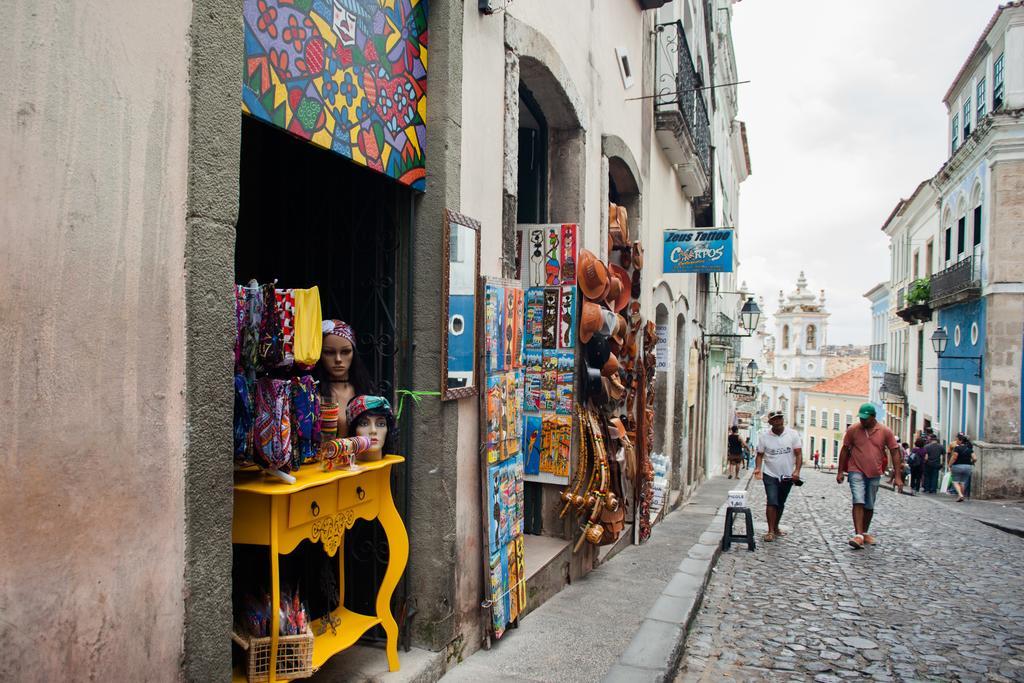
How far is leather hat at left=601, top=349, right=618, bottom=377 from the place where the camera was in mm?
6930

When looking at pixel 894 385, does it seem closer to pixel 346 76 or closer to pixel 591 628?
pixel 591 628

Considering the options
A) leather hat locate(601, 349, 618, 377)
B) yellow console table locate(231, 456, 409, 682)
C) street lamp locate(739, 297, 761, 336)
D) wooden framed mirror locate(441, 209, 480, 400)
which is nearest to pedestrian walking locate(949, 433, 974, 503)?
street lamp locate(739, 297, 761, 336)

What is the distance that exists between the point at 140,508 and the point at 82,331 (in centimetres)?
54

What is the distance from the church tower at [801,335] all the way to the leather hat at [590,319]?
280 ft

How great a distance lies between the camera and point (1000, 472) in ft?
63.1

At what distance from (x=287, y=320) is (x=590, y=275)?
12.8 ft

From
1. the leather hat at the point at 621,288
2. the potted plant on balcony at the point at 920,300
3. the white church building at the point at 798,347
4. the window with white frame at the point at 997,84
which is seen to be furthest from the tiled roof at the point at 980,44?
the white church building at the point at 798,347

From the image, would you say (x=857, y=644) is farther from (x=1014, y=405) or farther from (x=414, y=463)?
(x=1014, y=405)

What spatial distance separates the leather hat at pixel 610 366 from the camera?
6.93 m

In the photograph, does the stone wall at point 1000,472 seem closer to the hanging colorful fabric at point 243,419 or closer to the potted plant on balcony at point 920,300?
the potted plant on balcony at point 920,300

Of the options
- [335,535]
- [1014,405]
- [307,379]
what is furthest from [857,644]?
[1014,405]

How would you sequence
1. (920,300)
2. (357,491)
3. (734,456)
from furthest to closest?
(920,300), (734,456), (357,491)

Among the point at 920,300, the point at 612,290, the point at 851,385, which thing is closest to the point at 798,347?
the point at 851,385

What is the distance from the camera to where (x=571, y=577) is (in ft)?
21.3
